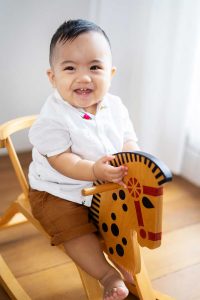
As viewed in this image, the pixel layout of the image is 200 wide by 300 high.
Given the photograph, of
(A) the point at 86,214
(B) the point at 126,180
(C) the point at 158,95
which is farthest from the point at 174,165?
(B) the point at 126,180

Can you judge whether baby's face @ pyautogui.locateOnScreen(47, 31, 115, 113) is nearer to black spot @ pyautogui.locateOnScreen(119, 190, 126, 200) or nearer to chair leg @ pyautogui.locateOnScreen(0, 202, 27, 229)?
black spot @ pyautogui.locateOnScreen(119, 190, 126, 200)

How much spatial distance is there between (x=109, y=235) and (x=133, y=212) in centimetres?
11

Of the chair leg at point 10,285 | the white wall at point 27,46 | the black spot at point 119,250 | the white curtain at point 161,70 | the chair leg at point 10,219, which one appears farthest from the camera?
the white wall at point 27,46

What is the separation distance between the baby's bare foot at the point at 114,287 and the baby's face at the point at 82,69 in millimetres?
382

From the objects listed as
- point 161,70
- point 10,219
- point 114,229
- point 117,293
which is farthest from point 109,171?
point 161,70

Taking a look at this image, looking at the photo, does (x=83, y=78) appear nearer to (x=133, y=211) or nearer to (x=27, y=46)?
(x=133, y=211)

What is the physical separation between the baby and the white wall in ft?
2.34

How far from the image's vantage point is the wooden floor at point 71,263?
3.60 ft

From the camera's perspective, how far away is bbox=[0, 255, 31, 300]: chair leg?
3.33ft

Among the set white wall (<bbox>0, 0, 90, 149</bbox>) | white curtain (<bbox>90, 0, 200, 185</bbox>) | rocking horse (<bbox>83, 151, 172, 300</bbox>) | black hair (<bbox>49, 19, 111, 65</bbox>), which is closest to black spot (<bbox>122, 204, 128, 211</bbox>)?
rocking horse (<bbox>83, 151, 172, 300</bbox>)

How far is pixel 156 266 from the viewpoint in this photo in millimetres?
1200

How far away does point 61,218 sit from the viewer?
37.6 inches

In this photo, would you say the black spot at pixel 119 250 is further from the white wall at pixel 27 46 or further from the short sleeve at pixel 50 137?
the white wall at pixel 27 46

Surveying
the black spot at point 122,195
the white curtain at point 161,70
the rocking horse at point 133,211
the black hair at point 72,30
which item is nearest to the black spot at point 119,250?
the rocking horse at point 133,211
